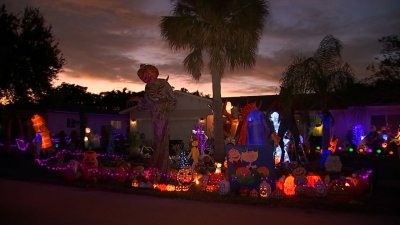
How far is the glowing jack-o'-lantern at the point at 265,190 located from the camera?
11.0m

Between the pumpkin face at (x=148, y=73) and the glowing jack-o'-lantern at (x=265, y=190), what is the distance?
18.3 feet

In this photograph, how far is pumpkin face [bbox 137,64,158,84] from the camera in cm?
1454

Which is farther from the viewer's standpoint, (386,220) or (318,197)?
(318,197)

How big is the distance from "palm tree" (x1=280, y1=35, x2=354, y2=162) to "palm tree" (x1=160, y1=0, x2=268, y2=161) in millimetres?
2215

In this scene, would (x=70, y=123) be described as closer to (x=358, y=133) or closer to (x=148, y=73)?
(x=358, y=133)

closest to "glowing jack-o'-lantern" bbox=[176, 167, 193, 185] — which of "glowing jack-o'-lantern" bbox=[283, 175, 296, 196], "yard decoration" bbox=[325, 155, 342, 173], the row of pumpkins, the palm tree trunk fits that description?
the row of pumpkins

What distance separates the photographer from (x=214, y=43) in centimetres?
1900

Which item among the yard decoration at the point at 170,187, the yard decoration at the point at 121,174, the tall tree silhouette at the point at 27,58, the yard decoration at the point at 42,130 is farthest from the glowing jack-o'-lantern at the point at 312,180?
the tall tree silhouette at the point at 27,58

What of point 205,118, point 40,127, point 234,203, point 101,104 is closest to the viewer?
point 234,203

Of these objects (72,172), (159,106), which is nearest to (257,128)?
(159,106)

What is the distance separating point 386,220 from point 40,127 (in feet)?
54.0

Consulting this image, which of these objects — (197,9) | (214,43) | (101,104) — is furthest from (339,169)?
(101,104)

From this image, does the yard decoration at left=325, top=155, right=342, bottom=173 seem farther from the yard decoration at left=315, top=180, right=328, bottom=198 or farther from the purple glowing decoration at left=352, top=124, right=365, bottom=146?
the purple glowing decoration at left=352, top=124, right=365, bottom=146

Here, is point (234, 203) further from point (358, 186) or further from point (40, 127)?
point (40, 127)
